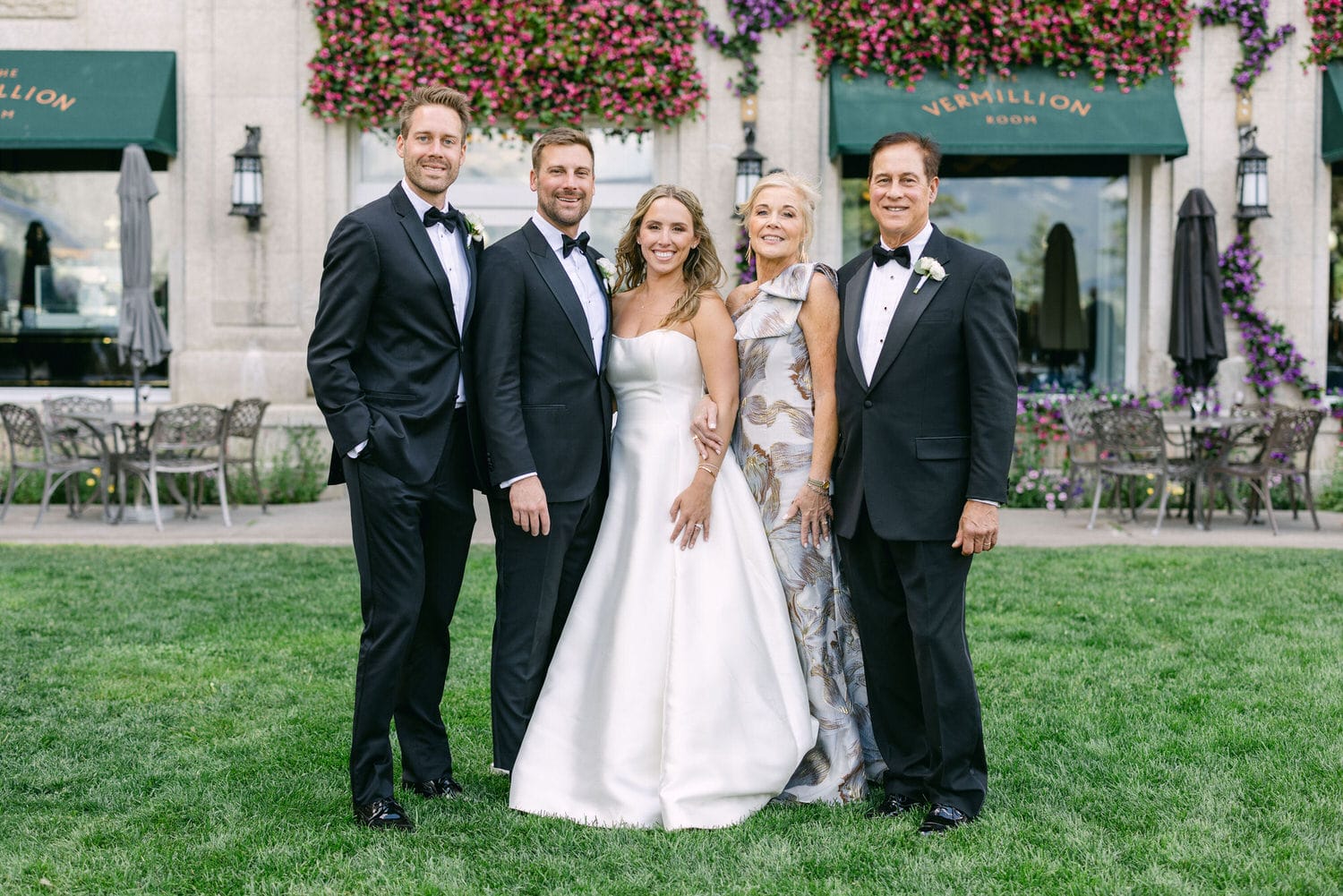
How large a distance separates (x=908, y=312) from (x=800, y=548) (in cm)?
92

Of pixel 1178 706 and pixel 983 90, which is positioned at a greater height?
pixel 983 90

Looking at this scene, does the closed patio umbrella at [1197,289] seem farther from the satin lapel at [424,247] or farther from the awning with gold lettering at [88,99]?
the awning with gold lettering at [88,99]

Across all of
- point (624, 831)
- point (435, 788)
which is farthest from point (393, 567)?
Answer: point (624, 831)

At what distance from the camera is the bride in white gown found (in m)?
4.07

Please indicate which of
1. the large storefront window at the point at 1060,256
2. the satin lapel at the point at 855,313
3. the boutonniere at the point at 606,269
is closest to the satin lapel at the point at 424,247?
the boutonniere at the point at 606,269

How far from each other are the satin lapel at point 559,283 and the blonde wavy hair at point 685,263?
0.98ft

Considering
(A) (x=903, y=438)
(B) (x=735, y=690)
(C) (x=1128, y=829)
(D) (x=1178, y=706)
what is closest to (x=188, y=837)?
(B) (x=735, y=690)

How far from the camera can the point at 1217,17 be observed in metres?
12.3

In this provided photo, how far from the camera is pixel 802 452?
167 inches

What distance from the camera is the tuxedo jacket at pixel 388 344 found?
12.2 feet

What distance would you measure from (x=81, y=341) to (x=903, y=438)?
12.0m

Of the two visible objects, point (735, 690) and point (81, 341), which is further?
point (81, 341)

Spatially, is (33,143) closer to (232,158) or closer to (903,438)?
(232,158)

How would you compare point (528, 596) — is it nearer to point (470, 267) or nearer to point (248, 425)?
point (470, 267)
